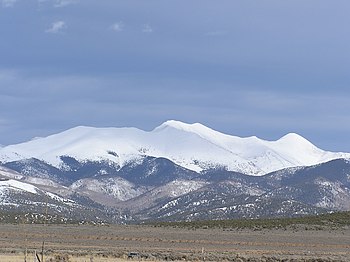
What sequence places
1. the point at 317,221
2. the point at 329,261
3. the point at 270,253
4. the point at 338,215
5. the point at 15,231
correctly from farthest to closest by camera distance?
the point at 338,215, the point at 317,221, the point at 15,231, the point at 270,253, the point at 329,261

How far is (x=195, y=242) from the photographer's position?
85500 mm

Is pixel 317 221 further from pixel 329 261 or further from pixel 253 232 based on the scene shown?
pixel 329 261

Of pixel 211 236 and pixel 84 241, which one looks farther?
pixel 211 236

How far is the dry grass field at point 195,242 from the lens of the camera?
66688 mm

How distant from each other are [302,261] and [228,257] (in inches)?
218

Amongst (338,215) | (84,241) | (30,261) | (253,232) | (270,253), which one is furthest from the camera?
(338,215)

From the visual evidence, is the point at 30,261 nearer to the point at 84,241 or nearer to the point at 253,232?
the point at 84,241

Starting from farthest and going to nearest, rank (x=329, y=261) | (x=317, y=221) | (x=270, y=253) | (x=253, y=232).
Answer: (x=317, y=221) < (x=253, y=232) < (x=270, y=253) < (x=329, y=261)

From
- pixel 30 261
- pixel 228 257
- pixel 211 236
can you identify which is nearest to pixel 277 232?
pixel 211 236

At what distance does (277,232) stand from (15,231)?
113 ft

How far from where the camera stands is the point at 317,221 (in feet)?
400

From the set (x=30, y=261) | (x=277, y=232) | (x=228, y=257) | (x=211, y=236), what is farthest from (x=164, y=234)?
(x=30, y=261)

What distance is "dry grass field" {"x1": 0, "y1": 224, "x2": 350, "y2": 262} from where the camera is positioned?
219ft

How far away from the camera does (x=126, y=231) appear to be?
105750 millimetres
